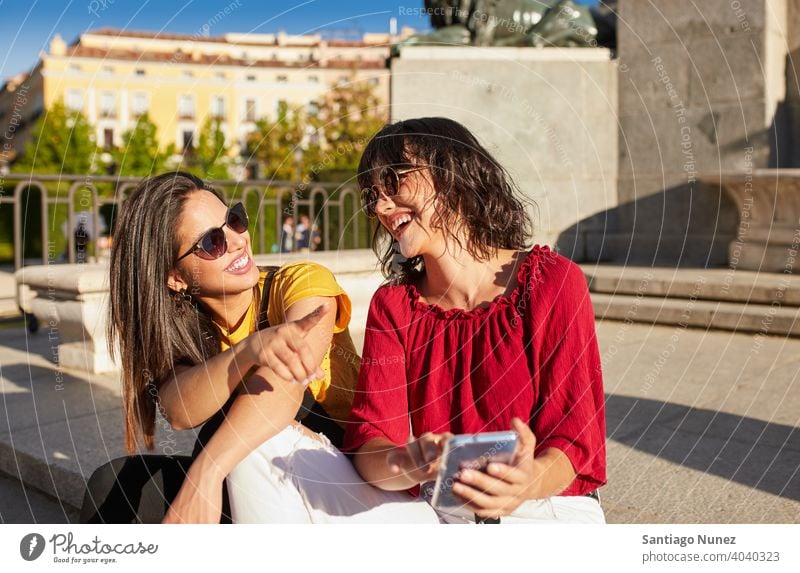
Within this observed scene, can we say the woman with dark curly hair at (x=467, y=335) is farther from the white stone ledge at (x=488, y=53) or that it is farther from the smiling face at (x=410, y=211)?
the white stone ledge at (x=488, y=53)

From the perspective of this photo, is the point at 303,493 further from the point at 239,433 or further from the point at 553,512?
the point at 553,512

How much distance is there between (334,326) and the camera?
2559 millimetres

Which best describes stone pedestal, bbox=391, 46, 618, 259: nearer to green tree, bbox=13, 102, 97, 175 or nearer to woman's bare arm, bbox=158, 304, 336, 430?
woman's bare arm, bbox=158, 304, 336, 430

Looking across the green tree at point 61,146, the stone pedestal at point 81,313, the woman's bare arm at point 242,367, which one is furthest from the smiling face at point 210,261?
the green tree at point 61,146

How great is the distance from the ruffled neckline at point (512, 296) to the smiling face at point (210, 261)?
53cm

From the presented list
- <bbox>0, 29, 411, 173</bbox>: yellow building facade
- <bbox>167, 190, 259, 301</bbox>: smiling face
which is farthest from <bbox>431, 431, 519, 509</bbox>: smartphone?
<bbox>0, 29, 411, 173</bbox>: yellow building facade

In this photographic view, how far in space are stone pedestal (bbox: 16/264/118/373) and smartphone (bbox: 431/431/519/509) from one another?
4.38 meters

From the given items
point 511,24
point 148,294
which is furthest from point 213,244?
point 511,24

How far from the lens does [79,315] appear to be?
5.83 metres

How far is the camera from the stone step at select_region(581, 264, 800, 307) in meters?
6.92

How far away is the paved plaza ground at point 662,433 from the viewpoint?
324 cm

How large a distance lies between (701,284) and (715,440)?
3.64m

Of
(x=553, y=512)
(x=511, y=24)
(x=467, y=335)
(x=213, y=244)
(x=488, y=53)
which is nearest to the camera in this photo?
(x=553, y=512)

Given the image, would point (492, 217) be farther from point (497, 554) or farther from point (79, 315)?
point (79, 315)
